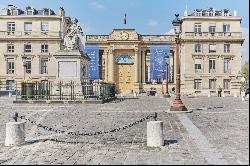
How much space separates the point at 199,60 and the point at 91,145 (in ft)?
194

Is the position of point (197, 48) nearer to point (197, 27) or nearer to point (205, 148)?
point (197, 27)

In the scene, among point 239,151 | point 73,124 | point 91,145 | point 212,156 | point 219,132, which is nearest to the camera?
point 212,156

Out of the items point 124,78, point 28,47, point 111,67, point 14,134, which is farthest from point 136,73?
point 14,134

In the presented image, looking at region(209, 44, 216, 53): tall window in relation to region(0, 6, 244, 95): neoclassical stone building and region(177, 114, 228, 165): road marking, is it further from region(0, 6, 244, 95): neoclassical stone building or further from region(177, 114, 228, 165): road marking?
region(177, 114, 228, 165): road marking

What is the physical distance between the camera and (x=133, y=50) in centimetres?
6931

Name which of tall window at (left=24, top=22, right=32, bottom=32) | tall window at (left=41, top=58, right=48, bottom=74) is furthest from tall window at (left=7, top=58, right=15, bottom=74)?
tall window at (left=24, top=22, right=32, bottom=32)

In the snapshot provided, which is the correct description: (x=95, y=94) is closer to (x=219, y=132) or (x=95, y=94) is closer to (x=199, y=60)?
(x=219, y=132)

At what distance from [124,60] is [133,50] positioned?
2523 millimetres

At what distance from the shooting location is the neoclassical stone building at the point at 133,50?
68000 mm

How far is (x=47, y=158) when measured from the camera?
30.4 ft

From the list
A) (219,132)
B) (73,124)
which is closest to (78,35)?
(73,124)

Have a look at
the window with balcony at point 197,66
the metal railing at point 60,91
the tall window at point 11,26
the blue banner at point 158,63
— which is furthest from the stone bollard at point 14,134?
the tall window at point 11,26

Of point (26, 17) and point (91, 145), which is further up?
point (26, 17)

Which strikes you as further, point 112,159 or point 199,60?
point 199,60
